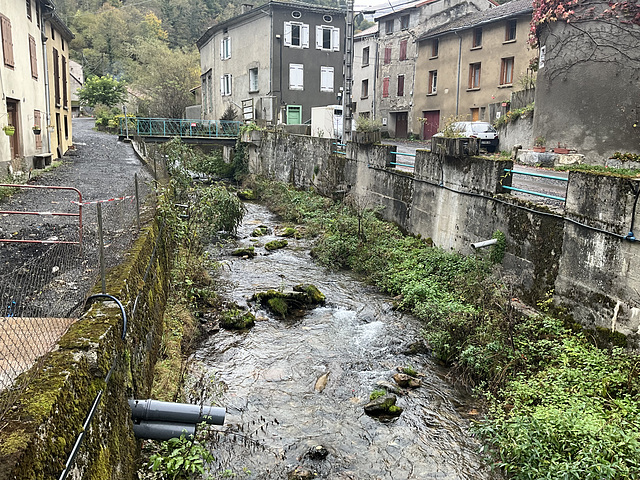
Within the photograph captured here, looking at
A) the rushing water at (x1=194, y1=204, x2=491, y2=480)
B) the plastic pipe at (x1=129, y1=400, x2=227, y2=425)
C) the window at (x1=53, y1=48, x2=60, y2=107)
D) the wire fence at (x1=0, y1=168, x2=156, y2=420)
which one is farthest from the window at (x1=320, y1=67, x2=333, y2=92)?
the plastic pipe at (x1=129, y1=400, x2=227, y2=425)

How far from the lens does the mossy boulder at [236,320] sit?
34.4 ft

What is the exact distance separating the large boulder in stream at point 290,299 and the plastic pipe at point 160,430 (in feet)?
19.5

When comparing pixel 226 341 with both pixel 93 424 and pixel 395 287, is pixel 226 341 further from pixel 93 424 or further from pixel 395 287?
pixel 93 424

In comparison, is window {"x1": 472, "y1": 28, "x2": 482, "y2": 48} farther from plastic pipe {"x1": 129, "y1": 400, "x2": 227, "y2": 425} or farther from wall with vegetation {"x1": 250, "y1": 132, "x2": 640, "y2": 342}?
plastic pipe {"x1": 129, "y1": 400, "x2": 227, "y2": 425}

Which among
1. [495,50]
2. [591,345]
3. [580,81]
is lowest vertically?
[591,345]

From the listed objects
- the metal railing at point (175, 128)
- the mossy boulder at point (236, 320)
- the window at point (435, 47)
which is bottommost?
the mossy boulder at point (236, 320)

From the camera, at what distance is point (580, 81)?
57.9 feet

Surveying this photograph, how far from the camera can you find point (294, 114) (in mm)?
34594

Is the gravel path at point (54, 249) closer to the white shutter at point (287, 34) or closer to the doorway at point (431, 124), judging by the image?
the white shutter at point (287, 34)

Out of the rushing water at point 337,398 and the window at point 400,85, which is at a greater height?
the window at point 400,85

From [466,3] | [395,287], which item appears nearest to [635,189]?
[395,287]

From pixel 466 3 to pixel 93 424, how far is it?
35907 mm

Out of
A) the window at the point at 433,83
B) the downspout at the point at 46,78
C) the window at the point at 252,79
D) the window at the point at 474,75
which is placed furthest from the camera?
the window at the point at 252,79

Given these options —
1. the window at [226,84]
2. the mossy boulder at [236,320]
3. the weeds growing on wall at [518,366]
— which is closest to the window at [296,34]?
the window at [226,84]
